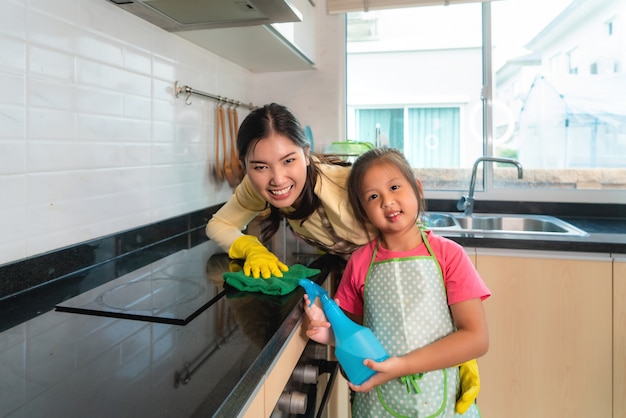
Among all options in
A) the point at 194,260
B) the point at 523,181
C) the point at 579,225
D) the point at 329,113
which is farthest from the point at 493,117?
the point at 194,260

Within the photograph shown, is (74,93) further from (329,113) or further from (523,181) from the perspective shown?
(523,181)

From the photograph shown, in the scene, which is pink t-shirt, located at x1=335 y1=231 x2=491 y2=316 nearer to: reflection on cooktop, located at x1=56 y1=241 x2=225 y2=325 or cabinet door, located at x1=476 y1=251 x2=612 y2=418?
reflection on cooktop, located at x1=56 y1=241 x2=225 y2=325

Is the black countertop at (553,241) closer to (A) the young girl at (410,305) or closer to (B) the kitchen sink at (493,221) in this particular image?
(B) the kitchen sink at (493,221)

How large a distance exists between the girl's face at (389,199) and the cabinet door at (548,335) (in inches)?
25.5

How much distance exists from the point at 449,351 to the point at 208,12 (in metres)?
1.03

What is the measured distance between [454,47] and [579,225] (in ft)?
3.28

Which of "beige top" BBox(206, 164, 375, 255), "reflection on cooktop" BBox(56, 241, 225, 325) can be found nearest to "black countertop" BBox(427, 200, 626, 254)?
"beige top" BBox(206, 164, 375, 255)

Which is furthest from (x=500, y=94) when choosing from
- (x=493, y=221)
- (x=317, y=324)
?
(x=317, y=324)

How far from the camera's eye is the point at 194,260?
1.12m

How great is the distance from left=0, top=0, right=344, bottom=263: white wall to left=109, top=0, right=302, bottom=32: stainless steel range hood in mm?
49

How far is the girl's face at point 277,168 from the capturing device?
3.09ft

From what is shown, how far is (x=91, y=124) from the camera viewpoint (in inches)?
40.3

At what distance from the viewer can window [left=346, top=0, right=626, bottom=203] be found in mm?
1862

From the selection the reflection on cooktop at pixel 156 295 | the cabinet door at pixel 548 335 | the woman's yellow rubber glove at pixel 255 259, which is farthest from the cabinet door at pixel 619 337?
the reflection on cooktop at pixel 156 295
